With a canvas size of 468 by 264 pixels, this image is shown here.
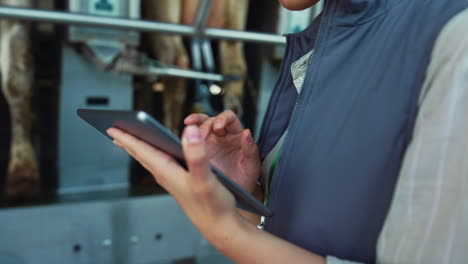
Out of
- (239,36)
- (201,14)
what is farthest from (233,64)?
(201,14)

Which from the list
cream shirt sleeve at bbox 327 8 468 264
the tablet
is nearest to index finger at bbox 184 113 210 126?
the tablet

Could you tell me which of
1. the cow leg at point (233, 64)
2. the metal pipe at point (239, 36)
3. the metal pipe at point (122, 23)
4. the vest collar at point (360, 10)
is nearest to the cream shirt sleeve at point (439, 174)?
the vest collar at point (360, 10)

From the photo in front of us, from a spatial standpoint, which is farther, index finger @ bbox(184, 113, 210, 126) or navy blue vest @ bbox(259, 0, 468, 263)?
index finger @ bbox(184, 113, 210, 126)

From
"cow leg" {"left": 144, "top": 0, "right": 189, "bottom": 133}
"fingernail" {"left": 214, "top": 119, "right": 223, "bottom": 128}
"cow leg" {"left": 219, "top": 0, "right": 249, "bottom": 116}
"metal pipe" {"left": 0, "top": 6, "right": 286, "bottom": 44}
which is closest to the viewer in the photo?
"fingernail" {"left": 214, "top": 119, "right": 223, "bottom": 128}

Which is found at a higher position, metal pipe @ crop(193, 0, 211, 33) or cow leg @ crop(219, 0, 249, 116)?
metal pipe @ crop(193, 0, 211, 33)

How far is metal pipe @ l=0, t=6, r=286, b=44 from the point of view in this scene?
64.2 inches

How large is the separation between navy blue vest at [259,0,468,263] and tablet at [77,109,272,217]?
0.21 feet

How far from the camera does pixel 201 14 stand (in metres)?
1.91

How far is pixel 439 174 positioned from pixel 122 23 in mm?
1675

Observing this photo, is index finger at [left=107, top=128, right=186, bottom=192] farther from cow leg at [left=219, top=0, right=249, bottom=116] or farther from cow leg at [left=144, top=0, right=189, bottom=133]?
cow leg at [left=219, top=0, right=249, bottom=116]

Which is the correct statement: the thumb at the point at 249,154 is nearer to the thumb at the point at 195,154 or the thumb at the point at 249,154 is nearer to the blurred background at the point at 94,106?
the thumb at the point at 195,154

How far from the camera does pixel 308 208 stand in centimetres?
44

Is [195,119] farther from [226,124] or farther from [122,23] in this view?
[122,23]

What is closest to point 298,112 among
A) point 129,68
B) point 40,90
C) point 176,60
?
point 129,68
